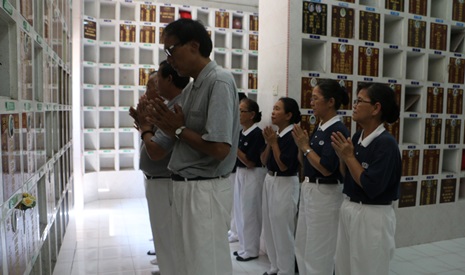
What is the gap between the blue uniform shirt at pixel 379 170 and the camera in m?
1.83

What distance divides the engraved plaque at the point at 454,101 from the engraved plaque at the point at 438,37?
17.0 inches

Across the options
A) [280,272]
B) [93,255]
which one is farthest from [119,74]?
[280,272]

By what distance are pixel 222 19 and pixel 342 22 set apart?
2.77m

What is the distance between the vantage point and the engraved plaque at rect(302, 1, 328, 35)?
119 inches

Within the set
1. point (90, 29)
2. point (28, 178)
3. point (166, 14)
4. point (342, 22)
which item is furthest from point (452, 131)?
point (90, 29)

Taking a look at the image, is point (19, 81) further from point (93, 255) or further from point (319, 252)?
point (93, 255)

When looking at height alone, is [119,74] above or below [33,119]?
above

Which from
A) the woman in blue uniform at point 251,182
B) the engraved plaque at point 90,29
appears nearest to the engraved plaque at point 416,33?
the woman in blue uniform at point 251,182

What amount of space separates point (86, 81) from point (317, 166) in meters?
3.91

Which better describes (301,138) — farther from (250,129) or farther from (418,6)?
(418,6)

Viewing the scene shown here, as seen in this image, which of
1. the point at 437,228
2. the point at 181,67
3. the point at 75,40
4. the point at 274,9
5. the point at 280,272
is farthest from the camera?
the point at 75,40

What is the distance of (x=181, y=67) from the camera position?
4.97 feet

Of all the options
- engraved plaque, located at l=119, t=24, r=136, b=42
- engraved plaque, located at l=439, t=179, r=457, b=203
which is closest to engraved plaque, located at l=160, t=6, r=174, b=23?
engraved plaque, located at l=119, t=24, r=136, b=42

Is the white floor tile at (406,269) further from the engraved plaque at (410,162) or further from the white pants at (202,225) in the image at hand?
the white pants at (202,225)
